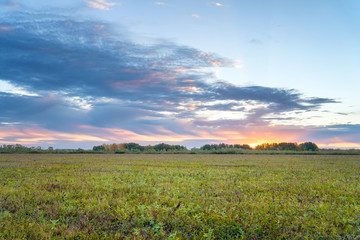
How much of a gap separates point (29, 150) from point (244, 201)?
47.5 metres

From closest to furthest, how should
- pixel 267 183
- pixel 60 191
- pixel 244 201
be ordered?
pixel 244 201
pixel 60 191
pixel 267 183

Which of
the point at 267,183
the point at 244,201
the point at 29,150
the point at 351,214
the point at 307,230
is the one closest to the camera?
the point at 307,230

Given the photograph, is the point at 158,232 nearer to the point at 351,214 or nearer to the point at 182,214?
the point at 182,214

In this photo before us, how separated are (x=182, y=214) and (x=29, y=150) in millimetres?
47568

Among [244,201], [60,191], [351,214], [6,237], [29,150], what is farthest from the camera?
[29,150]

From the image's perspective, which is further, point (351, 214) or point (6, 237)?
point (351, 214)

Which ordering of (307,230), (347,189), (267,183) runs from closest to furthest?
(307,230)
(347,189)
(267,183)

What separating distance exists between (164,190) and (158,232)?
3950 mm

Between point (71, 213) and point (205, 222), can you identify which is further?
point (71, 213)

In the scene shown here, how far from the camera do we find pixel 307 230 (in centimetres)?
551

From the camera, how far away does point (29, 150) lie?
45406mm

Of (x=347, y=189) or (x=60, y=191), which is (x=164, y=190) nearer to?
(x=60, y=191)

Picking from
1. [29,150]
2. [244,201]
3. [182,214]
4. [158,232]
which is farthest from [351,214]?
[29,150]

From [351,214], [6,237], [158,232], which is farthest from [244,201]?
[6,237]
